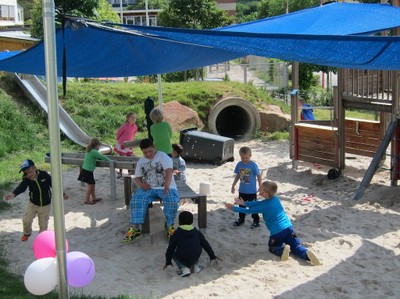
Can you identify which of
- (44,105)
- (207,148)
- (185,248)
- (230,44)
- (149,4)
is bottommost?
(185,248)

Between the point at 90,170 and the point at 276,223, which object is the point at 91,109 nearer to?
the point at 90,170

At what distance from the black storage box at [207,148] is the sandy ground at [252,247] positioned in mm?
1786

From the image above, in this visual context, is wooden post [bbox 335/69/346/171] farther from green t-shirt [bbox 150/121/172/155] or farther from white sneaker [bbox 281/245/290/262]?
white sneaker [bbox 281/245/290/262]

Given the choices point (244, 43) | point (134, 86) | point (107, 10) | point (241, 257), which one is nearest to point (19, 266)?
point (241, 257)

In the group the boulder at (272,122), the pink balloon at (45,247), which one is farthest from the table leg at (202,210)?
the boulder at (272,122)

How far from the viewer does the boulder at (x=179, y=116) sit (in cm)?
1467

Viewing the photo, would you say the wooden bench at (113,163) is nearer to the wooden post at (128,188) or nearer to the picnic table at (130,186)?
the picnic table at (130,186)

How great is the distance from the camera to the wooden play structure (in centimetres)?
927

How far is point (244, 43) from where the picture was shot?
19.7 feet

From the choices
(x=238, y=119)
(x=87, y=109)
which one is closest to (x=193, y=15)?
(x=238, y=119)

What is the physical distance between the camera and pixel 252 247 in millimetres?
6820

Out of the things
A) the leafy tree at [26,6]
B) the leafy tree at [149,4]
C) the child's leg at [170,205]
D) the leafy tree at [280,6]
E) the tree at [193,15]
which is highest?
the leafy tree at [26,6]

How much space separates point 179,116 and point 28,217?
8142 millimetres

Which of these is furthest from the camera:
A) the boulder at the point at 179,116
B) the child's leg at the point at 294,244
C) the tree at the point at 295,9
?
the tree at the point at 295,9
